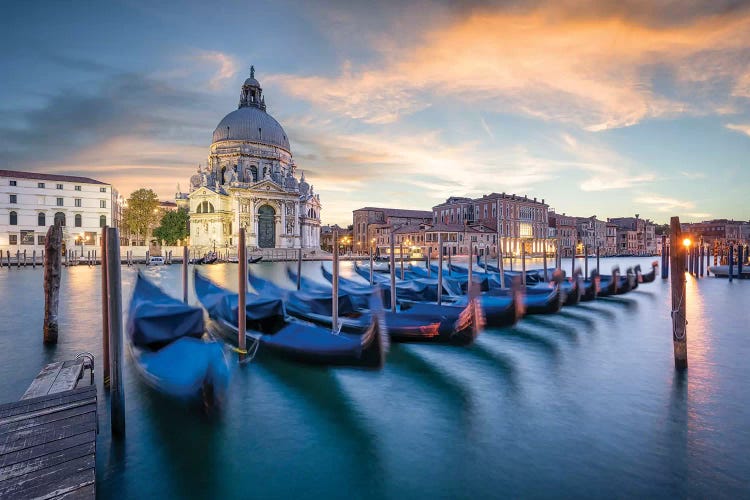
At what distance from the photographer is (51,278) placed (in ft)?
20.3

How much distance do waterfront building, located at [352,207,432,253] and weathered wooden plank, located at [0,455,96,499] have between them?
42799mm

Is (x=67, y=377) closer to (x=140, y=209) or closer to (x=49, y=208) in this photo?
(x=49, y=208)

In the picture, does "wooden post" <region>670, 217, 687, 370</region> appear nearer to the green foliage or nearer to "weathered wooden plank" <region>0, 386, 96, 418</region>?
"weathered wooden plank" <region>0, 386, 96, 418</region>

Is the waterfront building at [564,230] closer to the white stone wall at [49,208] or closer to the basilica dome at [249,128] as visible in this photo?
the basilica dome at [249,128]

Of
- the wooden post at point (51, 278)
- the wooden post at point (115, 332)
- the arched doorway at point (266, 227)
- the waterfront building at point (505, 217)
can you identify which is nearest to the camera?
the wooden post at point (115, 332)

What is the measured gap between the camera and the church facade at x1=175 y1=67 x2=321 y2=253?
3625 centimetres

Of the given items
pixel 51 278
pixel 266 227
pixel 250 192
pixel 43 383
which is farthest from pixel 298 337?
pixel 266 227

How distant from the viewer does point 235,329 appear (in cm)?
609

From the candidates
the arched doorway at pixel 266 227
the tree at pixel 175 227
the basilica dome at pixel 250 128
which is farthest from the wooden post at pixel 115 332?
the basilica dome at pixel 250 128

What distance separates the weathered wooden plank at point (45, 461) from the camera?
2119 millimetres

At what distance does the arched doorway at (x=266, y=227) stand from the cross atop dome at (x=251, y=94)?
14.9m

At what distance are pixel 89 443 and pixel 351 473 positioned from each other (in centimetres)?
181

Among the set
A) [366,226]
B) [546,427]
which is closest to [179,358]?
[546,427]

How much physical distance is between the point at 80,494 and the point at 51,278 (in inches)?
219
